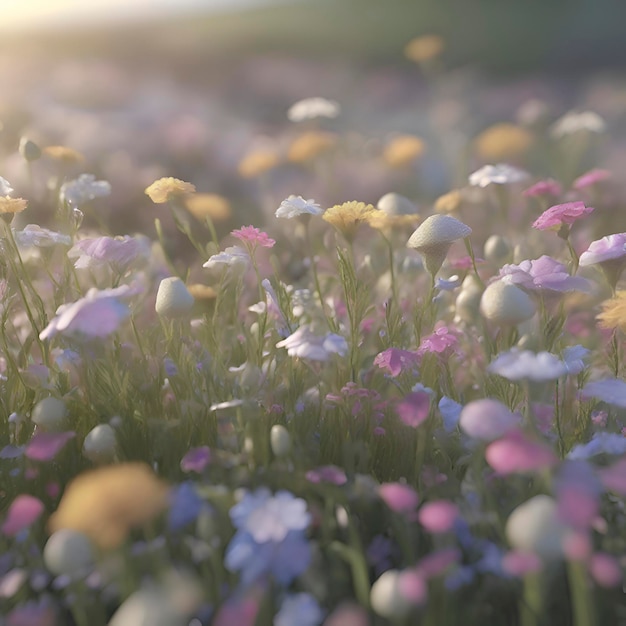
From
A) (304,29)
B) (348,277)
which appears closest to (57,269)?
(348,277)

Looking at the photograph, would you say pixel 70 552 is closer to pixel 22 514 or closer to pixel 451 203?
pixel 22 514

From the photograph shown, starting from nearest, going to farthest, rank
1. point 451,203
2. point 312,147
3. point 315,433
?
1. point 315,433
2. point 451,203
3. point 312,147

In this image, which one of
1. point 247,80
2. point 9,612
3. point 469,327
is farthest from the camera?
point 247,80

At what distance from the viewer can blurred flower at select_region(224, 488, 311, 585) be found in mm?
780

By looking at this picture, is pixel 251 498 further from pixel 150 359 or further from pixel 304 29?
pixel 304 29

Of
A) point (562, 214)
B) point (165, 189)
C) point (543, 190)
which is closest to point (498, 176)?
point (543, 190)

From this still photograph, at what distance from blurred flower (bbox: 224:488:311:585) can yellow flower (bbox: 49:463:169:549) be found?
9cm

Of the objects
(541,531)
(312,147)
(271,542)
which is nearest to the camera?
(541,531)

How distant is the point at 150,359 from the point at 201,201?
679 mm

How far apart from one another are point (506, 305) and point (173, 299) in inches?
17.9

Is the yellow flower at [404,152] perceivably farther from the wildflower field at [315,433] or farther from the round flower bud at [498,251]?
the round flower bud at [498,251]

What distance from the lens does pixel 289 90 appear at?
609 cm

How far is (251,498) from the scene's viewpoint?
2.72 feet

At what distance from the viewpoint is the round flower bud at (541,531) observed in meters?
0.68
